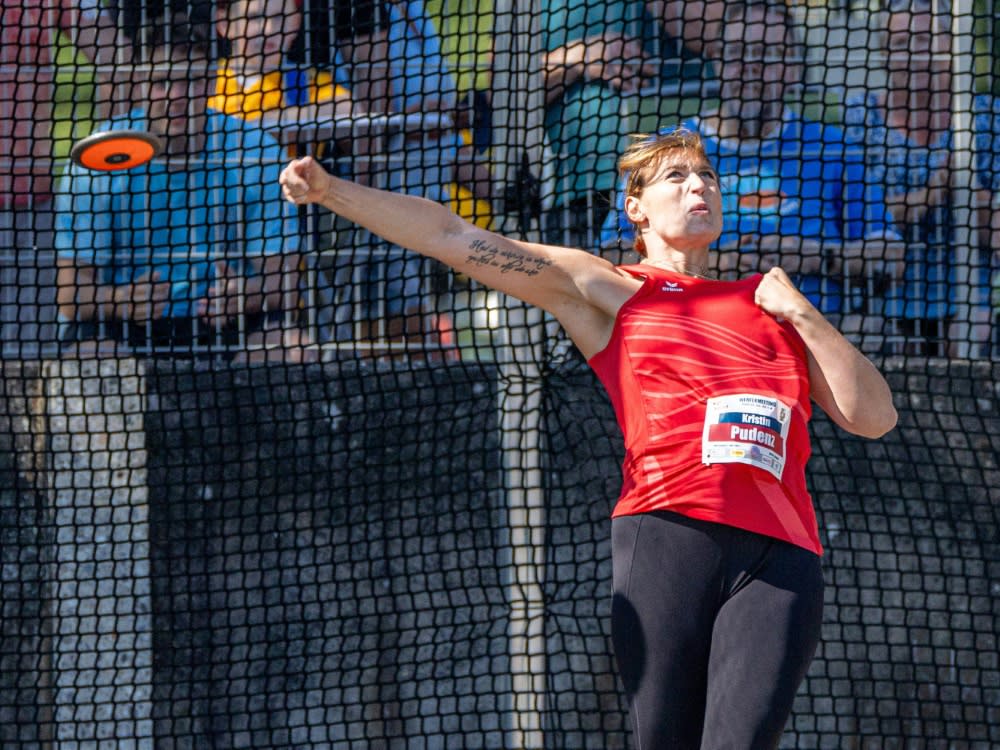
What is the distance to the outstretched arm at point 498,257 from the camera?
2621 mm

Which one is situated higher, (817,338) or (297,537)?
(817,338)

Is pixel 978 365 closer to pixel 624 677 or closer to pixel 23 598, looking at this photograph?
pixel 624 677

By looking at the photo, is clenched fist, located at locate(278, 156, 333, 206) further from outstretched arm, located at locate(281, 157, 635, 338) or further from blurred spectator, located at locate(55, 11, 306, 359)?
blurred spectator, located at locate(55, 11, 306, 359)

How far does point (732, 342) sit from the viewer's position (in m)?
2.64

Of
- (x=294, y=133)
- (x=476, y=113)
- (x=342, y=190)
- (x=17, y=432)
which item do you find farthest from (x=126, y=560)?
(x=342, y=190)

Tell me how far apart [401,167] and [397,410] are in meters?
0.96

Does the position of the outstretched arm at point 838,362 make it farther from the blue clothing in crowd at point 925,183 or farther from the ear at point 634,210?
the blue clothing in crowd at point 925,183

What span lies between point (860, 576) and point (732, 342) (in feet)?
7.99

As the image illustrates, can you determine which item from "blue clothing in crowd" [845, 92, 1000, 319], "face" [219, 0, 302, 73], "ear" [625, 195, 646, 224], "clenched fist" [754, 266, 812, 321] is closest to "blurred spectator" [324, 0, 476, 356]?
"face" [219, 0, 302, 73]

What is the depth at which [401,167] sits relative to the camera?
5.12m

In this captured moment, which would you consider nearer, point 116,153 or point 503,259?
point 503,259

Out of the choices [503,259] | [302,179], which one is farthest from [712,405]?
[302,179]

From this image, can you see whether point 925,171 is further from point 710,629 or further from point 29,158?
point 29,158

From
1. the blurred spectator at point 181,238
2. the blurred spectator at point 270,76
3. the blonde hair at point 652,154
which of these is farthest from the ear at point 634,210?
the blurred spectator at point 270,76
